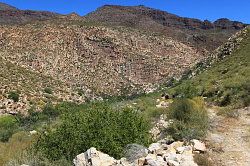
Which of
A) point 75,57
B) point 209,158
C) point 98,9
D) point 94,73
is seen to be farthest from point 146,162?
point 98,9

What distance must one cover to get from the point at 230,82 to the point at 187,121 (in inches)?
476

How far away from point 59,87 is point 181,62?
83.4 ft

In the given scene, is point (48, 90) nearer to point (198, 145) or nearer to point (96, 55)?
point (96, 55)

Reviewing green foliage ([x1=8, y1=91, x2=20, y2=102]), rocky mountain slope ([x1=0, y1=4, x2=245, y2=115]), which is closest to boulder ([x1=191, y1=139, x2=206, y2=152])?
green foliage ([x1=8, y1=91, x2=20, y2=102])

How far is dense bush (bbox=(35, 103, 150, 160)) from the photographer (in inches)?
488

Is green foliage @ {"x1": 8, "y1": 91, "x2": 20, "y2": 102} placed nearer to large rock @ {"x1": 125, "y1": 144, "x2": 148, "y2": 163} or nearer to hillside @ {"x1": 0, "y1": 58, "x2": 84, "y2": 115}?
hillside @ {"x1": 0, "y1": 58, "x2": 84, "y2": 115}

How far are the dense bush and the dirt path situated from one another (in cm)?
193

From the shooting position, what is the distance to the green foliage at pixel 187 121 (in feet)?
43.4

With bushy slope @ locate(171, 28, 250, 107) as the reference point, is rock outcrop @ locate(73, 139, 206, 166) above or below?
below

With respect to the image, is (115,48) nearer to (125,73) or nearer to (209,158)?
(125,73)

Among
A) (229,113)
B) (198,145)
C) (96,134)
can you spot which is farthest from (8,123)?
(198,145)

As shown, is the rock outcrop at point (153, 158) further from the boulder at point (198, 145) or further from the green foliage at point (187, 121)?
the green foliage at point (187, 121)

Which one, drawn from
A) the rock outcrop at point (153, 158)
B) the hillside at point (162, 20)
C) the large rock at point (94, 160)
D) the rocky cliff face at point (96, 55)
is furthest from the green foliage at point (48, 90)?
the hillside at point (162, 20)

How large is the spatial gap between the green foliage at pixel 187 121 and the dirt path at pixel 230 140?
0.37 m
